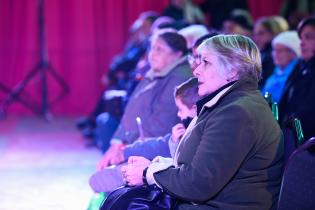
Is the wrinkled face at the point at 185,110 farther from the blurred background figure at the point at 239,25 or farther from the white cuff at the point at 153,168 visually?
the blurred background figure at the point at 239,25

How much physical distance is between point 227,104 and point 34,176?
8.47 ft

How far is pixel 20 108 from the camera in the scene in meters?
7.29

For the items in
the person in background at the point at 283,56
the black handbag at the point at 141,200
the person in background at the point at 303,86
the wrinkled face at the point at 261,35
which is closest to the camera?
the black handbag at the point at 141,200

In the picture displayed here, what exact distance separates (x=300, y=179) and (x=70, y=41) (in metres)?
5.50

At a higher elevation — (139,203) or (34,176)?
(139,203)

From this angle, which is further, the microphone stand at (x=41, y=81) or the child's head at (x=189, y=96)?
the microphone stand at (x=41, y=81)

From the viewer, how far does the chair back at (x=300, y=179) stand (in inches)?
82.3

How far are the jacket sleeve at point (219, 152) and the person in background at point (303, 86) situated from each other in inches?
45.5

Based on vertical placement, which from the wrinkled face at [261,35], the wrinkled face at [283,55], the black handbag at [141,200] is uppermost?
the black handbag at [141,200]

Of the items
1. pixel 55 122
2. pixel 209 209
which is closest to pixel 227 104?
pixel 209 209

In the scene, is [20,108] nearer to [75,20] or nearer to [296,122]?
[75,20]

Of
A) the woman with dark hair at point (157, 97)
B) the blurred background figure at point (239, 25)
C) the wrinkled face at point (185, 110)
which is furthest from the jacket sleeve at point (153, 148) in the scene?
the blurred background figure at point (239, 25)

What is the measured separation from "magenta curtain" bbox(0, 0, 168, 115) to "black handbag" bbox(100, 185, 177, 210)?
5.02 metres

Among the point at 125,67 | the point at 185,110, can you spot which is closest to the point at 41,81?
the point at 125,67
